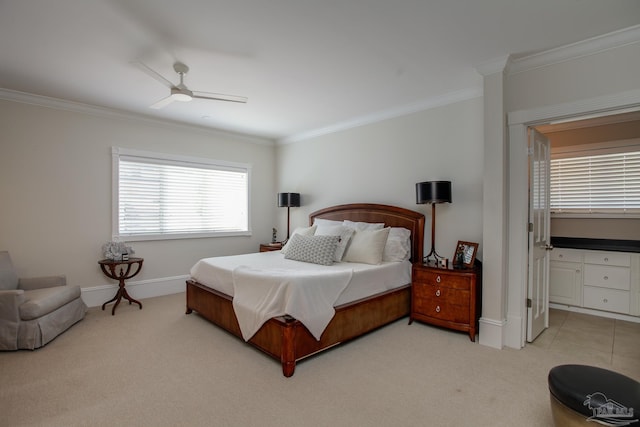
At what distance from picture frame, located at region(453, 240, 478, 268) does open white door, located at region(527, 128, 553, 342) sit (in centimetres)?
49

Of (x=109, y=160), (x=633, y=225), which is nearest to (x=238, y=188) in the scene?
(x=109, y=160)

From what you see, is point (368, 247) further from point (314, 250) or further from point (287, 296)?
point (287, 296)

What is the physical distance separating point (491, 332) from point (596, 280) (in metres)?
2.03

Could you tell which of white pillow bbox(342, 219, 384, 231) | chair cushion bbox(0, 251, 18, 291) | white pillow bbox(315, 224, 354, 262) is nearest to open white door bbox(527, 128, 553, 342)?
white pillow bbox(342, 219, 384, 231)

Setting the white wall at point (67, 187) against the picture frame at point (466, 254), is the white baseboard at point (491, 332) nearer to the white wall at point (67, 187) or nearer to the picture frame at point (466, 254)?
the picture frame at point (466, 254)

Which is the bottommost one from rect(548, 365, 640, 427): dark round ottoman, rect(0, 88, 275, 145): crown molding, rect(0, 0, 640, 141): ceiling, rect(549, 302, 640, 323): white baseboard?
rect(549, 302, 640, 323): white baseboard

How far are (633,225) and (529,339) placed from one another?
2406 millimetres

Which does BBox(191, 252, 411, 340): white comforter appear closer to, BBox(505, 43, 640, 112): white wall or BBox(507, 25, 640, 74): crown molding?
BBox(505, 43, 640, 112): white wall

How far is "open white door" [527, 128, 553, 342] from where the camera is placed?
305 centimetres

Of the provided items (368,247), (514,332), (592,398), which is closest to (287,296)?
(368,247)

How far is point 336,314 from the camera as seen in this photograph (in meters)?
2.85

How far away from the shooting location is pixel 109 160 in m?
4.32

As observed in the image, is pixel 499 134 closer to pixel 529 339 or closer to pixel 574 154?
pixel 529 339

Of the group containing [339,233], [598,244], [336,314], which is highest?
[339,233]
